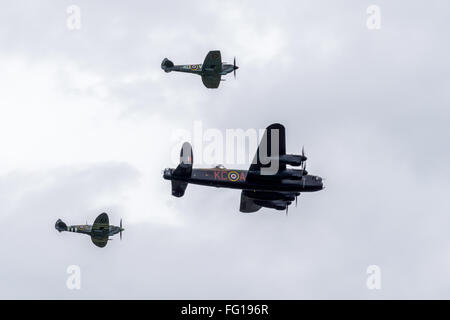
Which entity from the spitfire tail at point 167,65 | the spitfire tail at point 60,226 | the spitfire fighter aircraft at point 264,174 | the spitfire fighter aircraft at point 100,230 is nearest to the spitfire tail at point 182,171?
the spitfire fighter aircraft at point 264,174

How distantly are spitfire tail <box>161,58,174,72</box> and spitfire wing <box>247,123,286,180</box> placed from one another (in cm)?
2033

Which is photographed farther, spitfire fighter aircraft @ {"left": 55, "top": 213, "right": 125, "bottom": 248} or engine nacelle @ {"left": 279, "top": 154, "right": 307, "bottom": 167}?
spitfire fighter aircraft @ {"left": 55, "top": 213, "right": 125, "bottom": 248}

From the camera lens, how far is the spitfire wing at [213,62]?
284ft

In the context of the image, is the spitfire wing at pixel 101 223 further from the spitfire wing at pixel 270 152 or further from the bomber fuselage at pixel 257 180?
the spitfire wing at pixel 270 152

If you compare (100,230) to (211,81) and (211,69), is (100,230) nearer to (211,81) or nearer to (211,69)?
(211,81)

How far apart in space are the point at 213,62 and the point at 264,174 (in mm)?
16088

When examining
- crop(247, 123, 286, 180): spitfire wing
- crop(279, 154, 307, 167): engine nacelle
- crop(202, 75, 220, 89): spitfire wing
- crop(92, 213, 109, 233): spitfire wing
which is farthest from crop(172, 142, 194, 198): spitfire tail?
crop(202, 75, 220, 89): spitfire wing

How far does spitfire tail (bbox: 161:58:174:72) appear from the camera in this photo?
91812mm

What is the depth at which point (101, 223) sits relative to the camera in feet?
287

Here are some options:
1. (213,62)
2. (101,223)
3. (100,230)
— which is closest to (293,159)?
(213,62)

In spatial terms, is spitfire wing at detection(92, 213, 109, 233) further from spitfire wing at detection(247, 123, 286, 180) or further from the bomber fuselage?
spitfire wing at detection(247, 123, 286, 180)
